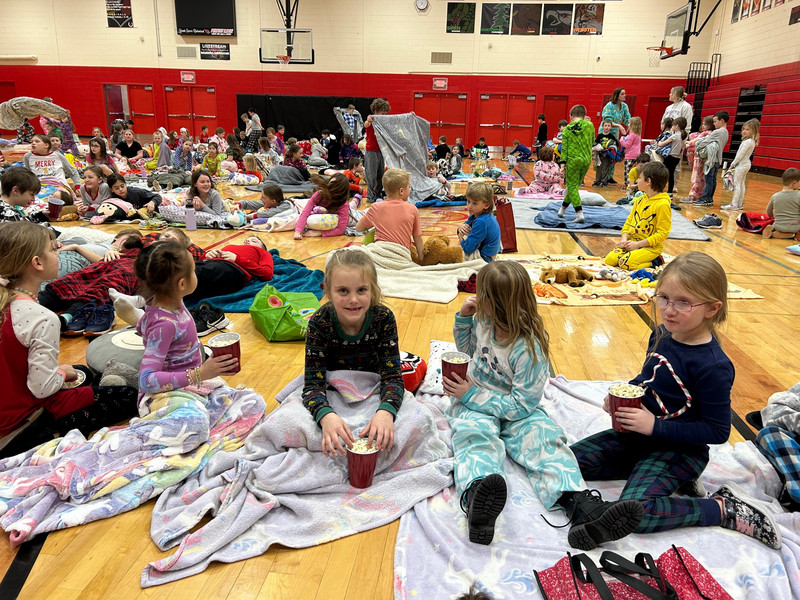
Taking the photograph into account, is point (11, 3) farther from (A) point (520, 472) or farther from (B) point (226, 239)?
(A) point (520, 472)

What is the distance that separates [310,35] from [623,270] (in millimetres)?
17860

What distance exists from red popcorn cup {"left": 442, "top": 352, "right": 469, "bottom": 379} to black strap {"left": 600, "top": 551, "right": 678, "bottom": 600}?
899mm

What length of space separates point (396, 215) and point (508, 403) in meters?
3.40

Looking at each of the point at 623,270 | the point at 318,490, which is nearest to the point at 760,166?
the point at 623,270

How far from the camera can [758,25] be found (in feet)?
53.2

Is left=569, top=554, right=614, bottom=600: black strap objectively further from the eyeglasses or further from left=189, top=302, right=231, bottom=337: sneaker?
left=189, top=302, right=231, bottom=337: sneaker

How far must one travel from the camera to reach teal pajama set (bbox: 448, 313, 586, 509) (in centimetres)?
231

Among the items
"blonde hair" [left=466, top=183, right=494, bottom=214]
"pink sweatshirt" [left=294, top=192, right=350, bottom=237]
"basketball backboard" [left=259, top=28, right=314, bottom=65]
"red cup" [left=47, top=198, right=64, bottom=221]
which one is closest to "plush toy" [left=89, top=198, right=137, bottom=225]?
"red cup" [left=47, top=198, right=64, bottom=221]

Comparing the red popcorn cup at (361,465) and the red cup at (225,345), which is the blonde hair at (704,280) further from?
the red cup at (225,345)

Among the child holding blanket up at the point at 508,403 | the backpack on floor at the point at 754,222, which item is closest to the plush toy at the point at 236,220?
the child holding blanket up at the point at 508,403

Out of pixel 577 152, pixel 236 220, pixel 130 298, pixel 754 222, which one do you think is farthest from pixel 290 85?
pixel 130 298

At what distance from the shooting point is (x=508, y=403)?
254 centimetres

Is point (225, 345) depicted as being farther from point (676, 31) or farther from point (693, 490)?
point (676, 31)

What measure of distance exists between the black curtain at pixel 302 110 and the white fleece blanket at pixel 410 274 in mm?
15293
